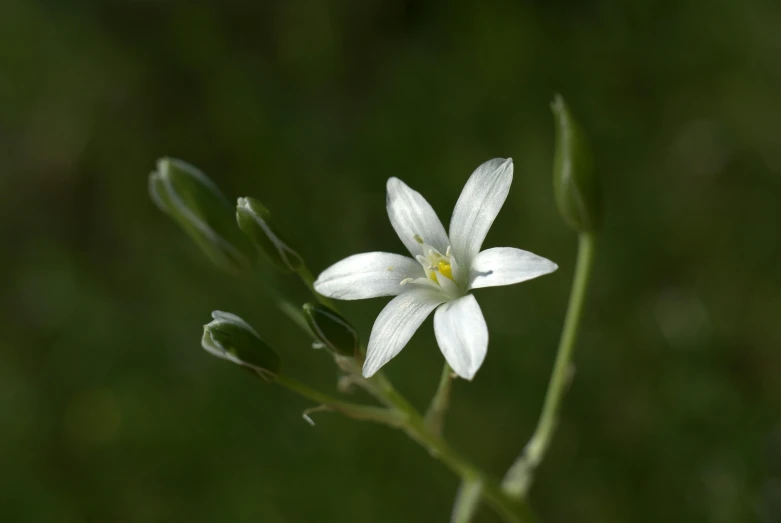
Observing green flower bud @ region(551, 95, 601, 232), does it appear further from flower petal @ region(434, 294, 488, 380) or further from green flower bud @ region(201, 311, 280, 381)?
green flower bud @ region(201, 311, 280, 381)

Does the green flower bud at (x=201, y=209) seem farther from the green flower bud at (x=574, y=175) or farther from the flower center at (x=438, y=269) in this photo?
the green flower bud at (x=574, y=175)

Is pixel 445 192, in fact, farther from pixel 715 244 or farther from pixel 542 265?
pixel 542 265

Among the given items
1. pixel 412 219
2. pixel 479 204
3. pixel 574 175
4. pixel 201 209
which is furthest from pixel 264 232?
pixel 574 175

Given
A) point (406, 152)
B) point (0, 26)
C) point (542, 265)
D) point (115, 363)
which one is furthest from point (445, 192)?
point (0, 26)

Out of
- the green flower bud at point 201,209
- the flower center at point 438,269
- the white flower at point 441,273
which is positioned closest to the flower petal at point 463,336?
the white flower at point 441,273

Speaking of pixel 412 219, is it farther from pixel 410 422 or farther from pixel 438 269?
pixel 410 422

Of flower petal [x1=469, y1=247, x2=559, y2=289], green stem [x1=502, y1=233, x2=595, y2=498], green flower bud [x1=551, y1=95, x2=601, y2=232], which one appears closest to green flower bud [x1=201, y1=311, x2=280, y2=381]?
flower petal [x1=469, y1=247, x2=559, y2=289]
